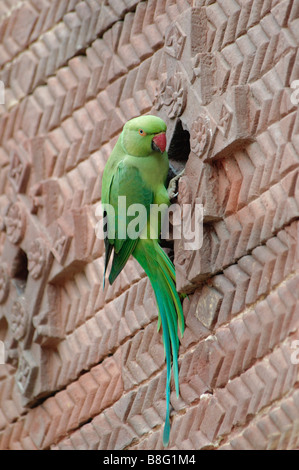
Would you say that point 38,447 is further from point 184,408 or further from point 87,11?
point 87,11

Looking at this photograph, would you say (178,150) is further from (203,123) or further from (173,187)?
(203,123)

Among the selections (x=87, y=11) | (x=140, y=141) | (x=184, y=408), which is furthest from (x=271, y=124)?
(x=87, y=11)

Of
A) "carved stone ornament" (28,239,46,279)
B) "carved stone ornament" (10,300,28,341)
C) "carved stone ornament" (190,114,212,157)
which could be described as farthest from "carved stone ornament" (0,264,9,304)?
"carved stone ornament" (190,114,212,157)

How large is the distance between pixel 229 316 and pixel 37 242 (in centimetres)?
156

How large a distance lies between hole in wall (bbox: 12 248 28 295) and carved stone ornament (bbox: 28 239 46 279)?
0.18 m

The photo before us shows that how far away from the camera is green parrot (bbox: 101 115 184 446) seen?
357cm

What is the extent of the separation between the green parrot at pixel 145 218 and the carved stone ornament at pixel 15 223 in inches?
43.3

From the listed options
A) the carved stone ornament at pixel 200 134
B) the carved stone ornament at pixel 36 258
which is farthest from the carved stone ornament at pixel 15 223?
the carved stone ornament at pixel 200 134

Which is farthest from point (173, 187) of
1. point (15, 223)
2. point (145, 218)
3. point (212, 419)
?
point (15, 223)

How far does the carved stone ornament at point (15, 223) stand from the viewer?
4.66m

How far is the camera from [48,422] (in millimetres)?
4430

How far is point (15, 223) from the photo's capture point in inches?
185

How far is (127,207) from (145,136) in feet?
1.09
